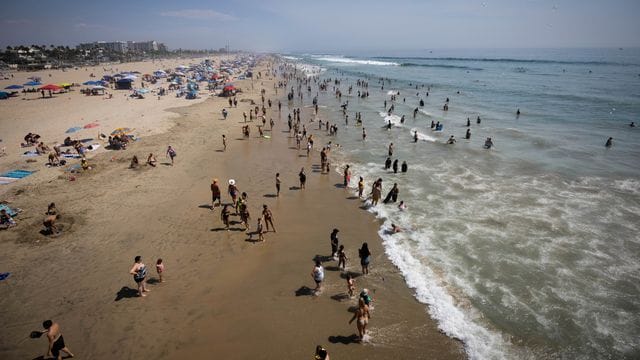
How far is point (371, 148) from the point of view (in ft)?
89.0

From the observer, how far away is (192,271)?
11.7 m

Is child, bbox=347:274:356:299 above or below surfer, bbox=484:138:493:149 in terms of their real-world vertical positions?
below

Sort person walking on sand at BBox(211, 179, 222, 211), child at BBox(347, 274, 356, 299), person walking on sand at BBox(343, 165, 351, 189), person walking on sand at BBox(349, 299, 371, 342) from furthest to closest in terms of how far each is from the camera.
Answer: person walking on sand at BBox(343, 165, 351, 189)
person walking on sand at BBox(211, 179, 222, 211)
child at BBox(347, 274, 356, 299)
person walking on sand at BBox(349, 299, 371, 342)

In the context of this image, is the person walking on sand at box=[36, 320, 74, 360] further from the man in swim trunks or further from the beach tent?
the beach tent

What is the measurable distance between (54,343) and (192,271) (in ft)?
13.7

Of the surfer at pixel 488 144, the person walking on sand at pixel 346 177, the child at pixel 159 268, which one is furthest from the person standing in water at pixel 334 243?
the surfer at pixel 488 144

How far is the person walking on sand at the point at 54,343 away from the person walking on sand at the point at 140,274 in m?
2.20

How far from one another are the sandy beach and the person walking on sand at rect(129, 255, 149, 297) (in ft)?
0.85

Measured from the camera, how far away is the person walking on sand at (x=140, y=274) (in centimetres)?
A: 1002

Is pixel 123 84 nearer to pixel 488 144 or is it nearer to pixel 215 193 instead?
pixel 215 193

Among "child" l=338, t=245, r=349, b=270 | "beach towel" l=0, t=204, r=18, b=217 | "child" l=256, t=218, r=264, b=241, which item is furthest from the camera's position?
"beach towel" l=0, t=204, r=18, b=217

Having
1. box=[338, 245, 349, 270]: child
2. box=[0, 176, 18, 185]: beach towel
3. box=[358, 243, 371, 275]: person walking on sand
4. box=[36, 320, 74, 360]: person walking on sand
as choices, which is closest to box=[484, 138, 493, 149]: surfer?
box=[358, 243, 371, 275]: person walking on sand

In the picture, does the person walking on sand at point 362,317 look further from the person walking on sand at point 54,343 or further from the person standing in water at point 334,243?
the person walking on sand at point 54,343

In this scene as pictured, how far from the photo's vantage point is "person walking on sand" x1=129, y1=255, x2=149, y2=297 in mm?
10023
